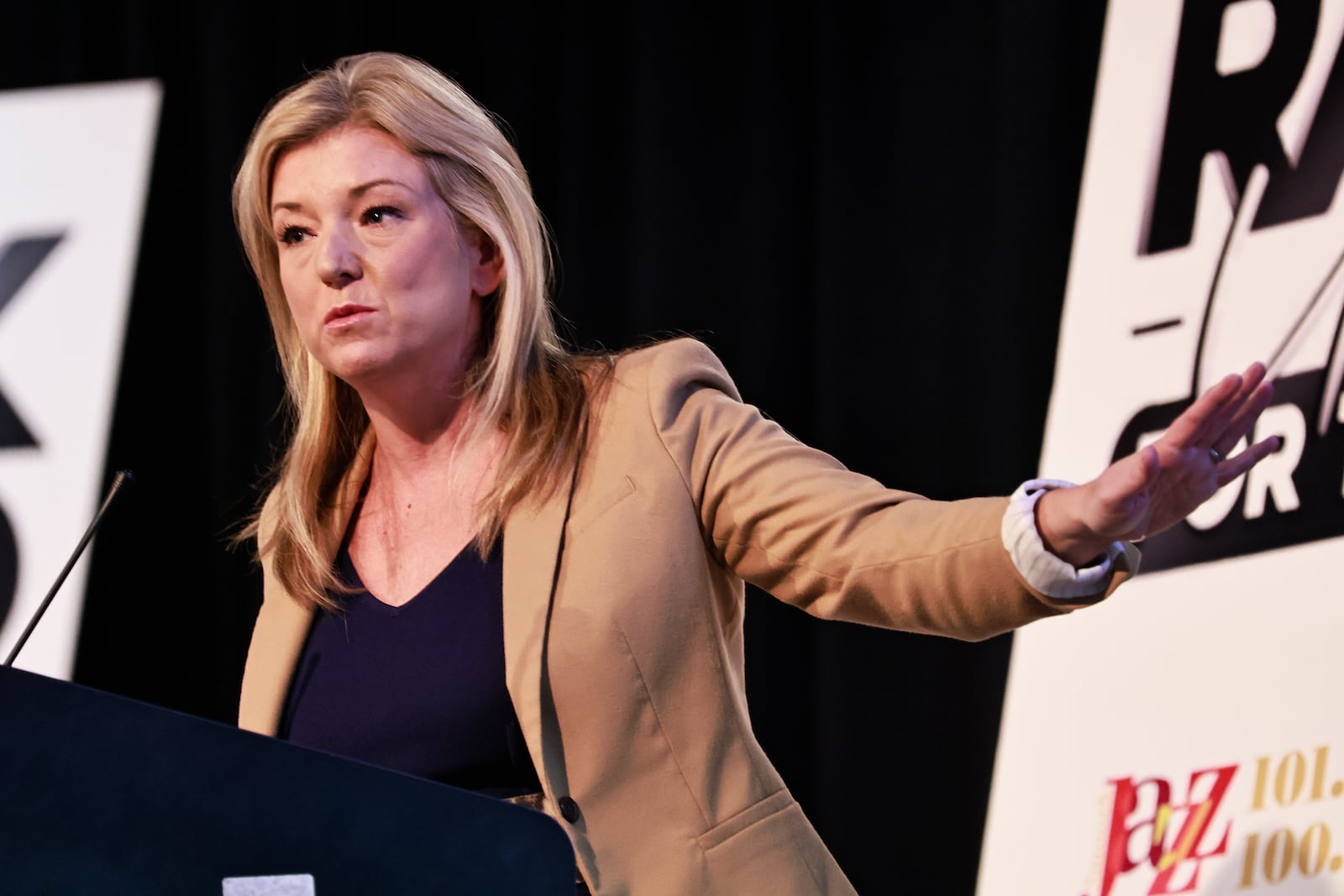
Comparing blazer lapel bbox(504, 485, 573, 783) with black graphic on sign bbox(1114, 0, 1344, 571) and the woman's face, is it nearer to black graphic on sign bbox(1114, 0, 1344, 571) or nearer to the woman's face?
the woman's face

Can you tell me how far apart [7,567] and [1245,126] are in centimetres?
229

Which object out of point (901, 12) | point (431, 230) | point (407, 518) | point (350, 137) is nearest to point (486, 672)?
point (407, 518)

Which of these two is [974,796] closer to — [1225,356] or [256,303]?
[1225,356]

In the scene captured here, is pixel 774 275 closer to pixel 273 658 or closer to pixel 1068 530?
pixel 273 658

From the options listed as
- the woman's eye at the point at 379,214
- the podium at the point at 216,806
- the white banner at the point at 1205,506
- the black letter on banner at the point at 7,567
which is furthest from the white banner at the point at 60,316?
the podium at the point at 216,806

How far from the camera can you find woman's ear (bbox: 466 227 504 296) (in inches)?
58.8

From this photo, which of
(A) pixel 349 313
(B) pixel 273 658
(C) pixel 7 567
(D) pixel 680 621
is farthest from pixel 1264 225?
(C) pixel 7 567

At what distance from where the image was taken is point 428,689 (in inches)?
51.4

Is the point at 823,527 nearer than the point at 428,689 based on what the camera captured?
Yes

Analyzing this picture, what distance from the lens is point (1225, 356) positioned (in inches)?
84.8

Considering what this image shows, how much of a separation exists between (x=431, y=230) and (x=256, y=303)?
134 centimetres

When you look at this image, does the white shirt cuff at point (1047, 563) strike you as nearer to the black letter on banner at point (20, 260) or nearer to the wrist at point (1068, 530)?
the wrist at point (1068, 530)

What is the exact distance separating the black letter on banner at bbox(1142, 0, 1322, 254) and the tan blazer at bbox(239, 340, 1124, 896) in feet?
3.87

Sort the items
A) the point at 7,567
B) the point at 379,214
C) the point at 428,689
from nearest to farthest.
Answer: the point at 428,689 < the point at 379,214 < the point at 7,567
